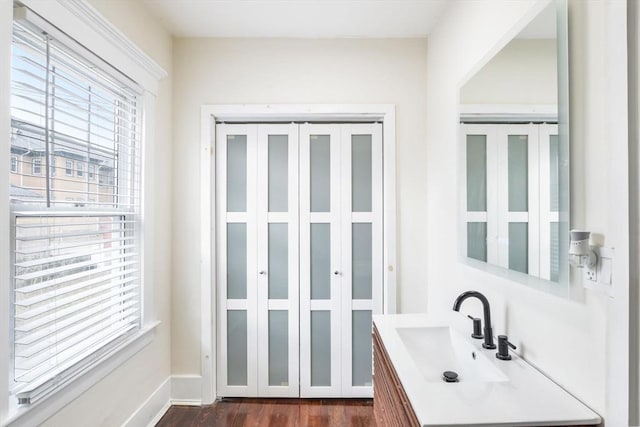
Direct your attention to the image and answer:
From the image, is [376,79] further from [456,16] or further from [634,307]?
[634,307]

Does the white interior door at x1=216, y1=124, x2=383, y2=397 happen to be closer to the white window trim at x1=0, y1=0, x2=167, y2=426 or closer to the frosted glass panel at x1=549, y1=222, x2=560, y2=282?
the white window trim at x1=0, y1=0, x2=167, y2=426

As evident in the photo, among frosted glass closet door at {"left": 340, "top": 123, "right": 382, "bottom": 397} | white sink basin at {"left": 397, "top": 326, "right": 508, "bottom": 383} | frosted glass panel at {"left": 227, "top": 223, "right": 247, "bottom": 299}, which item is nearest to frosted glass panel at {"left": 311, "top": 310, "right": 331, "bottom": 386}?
frosted glass closet door at {"left": 340, "top": 123, "right": 382, "bottom": 397}

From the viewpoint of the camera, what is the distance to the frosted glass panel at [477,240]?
1.53 metres

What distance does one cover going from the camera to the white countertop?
0.90 m

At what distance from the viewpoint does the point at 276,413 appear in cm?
227

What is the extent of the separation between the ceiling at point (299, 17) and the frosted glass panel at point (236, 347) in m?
2.00

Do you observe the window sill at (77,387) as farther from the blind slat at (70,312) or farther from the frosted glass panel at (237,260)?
the frosted glass panel at (237,260)

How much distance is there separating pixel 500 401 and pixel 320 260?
5.24 ft

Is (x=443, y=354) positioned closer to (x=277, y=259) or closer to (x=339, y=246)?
(x=339, y=246)

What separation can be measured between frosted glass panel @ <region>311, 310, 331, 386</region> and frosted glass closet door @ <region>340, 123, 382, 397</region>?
0.11 metres

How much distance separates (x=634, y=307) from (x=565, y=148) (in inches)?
18.8

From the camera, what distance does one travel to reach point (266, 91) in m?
2.38

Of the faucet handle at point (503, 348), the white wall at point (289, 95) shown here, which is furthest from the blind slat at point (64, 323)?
the faucet handle at point (503, 348)

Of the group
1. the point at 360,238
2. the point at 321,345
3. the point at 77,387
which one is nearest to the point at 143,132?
the point at 77,387
